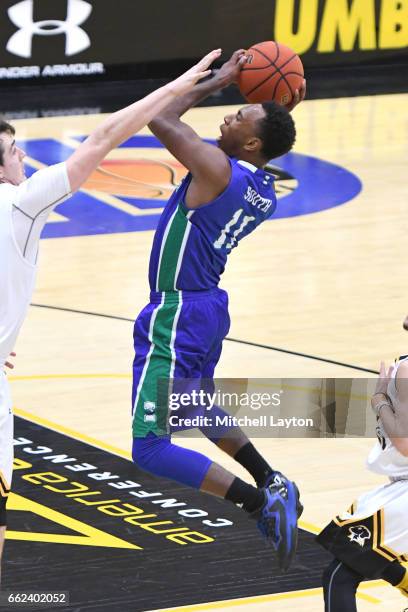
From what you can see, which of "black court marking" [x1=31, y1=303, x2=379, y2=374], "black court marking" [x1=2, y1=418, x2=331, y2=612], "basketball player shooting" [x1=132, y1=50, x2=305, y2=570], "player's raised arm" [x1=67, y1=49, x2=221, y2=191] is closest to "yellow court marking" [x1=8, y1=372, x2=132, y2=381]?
"black court marking" [x1=31, y1=303, x2=379, y2=374]

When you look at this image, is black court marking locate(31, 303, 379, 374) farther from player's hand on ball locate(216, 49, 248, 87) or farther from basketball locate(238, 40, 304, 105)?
player's hand on ball locate(216, 49, 248, 87)

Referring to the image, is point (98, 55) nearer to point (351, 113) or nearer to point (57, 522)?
point (351, 113)

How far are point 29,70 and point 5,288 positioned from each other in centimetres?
1382

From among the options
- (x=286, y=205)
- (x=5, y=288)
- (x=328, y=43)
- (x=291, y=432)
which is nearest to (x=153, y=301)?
(x=5, y=288)

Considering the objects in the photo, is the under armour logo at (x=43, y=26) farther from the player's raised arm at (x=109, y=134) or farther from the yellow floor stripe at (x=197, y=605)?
the player's raised arm at (x=109, y=134)

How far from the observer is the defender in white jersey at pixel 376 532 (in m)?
6.43

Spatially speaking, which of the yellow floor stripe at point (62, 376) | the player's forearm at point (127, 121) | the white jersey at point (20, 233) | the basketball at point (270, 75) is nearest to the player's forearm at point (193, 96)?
the basketball at point (270, 75)

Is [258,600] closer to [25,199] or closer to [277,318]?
[25,199]

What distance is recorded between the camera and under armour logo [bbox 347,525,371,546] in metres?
6.47

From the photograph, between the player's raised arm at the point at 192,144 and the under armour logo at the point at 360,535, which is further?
the player's raised arm at the point at 192,144

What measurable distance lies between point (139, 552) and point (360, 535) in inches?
70.0

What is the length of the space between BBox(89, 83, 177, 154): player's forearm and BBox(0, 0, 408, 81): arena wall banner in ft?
43.0

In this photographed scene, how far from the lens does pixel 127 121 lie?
612cm

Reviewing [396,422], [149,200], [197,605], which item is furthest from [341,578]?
[149,200]
